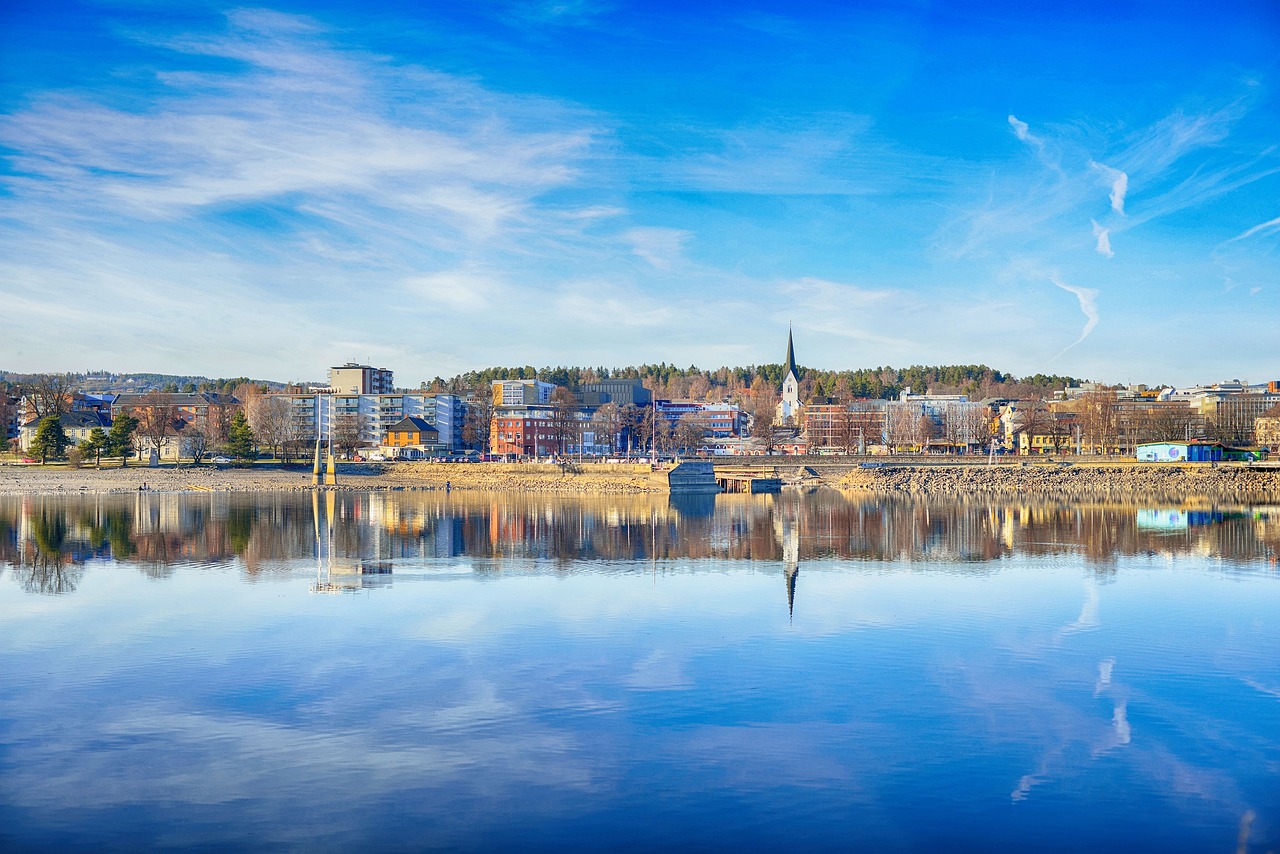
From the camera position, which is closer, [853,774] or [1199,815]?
[1199,815]

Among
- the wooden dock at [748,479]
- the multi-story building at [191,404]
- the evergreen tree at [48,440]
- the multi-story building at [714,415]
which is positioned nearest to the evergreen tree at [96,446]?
the evergreen tree at [48,440]

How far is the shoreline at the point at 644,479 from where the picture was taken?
2386 inches

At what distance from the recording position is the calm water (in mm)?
8469

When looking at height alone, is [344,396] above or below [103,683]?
above

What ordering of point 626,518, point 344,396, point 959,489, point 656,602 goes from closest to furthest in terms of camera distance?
point 656,602, point 626,518, point 959,489, point 344,396

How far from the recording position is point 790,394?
520ft

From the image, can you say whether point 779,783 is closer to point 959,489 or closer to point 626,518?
point 626,518

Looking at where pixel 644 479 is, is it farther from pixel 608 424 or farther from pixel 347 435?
pixel 608 424

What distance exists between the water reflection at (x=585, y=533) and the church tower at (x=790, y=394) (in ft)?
332

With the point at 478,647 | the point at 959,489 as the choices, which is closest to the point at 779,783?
the point at 478,647

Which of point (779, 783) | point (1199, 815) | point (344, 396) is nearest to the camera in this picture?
point (1199, 815)

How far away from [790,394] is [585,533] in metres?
127

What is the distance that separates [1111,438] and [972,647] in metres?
91.9

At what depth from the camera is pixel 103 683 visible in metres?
12.8
